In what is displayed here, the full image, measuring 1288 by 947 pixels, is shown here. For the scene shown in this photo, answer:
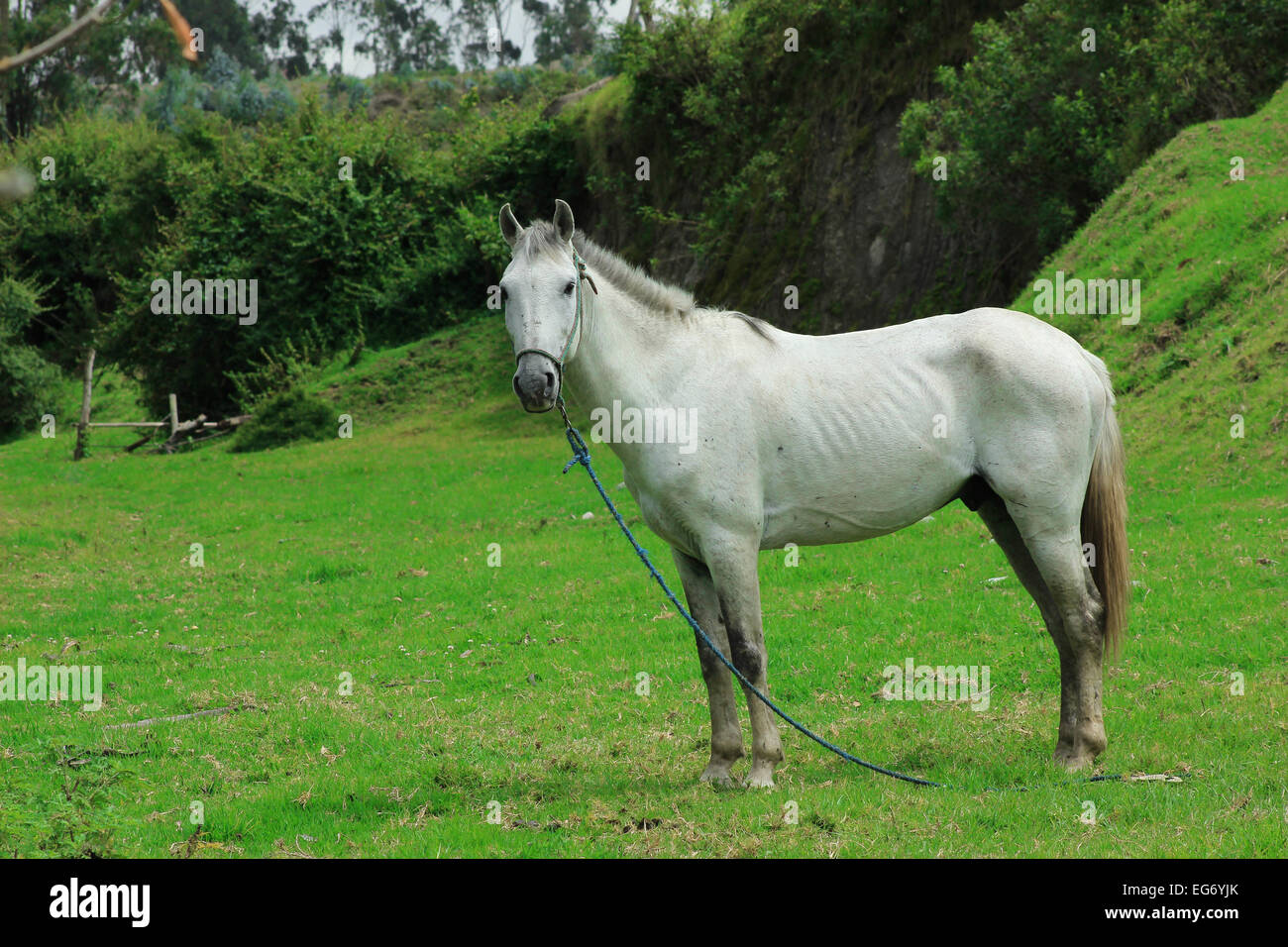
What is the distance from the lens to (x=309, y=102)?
39.2 meters

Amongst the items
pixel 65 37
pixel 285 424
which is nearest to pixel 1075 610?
pixel 65 37

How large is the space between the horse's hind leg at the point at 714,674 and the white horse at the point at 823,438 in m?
0.01

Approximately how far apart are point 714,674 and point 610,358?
1.83 meters

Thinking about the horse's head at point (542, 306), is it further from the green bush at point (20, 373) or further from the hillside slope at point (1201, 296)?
the green bush at point (20, 373)

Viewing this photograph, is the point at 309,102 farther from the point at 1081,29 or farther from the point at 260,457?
the point at 1081,29

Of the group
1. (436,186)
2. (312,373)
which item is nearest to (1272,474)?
(312,373)

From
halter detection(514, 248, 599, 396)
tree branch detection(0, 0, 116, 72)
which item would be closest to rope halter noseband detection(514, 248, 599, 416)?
halter detection(514, 248, 599, 396)

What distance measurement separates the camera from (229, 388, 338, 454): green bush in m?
28.3

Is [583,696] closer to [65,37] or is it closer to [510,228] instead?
[510,228]

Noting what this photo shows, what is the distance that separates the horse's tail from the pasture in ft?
2.35

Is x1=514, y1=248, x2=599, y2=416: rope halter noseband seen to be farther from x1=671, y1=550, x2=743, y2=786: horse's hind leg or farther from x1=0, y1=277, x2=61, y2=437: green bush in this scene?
x1=0, y1=277, x2=61, y2=437: green bush

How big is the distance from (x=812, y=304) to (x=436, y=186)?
664 inches

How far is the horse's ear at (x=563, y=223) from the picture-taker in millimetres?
5738

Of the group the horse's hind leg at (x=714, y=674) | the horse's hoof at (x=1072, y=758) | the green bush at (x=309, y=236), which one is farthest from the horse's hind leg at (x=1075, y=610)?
the green bush at (x=309, y=236)
